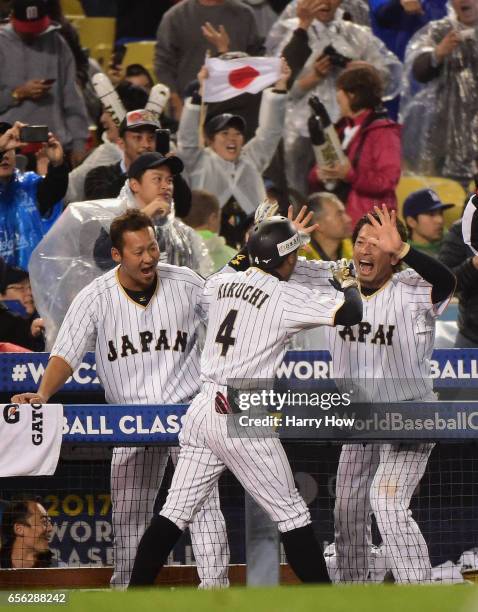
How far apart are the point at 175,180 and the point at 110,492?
1.95 meters

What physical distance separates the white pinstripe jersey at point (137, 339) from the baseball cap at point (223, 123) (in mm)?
2906

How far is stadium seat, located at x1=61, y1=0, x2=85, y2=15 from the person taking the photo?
13094 millimetres

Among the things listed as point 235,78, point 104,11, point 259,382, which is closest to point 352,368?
point 259,382

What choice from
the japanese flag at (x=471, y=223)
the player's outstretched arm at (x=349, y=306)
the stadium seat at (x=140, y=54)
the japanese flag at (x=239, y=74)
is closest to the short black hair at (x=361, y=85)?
the japanese flag at (x=239, y=74)

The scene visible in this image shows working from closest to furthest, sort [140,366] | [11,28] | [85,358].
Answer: [140,366]
[85,358]
[11,28]

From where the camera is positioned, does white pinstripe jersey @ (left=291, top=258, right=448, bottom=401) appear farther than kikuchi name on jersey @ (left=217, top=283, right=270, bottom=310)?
Yes

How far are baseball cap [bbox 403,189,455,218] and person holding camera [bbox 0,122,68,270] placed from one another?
8.51 ft

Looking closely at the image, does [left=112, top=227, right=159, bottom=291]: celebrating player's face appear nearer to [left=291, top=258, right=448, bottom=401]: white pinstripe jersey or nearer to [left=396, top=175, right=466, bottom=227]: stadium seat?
[left=291, top=258, right=448, bottom=401]: white pinstripe jersey

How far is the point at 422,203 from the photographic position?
9859 millimetres

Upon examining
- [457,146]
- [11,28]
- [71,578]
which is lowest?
[71,578]

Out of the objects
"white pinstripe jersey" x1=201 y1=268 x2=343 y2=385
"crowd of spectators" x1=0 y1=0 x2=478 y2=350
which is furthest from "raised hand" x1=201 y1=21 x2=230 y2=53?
Result: "white pinstripe jersey" x1=201 y1=268 x2=343 y2=385

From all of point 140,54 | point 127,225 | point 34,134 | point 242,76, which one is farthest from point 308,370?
point 140,54

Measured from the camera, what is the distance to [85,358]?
7551mm

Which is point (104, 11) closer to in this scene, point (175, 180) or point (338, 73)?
point (338, 73)
